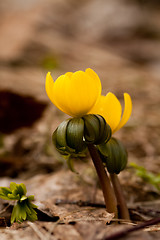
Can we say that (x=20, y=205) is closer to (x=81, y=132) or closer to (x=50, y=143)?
(x=81, y=132)

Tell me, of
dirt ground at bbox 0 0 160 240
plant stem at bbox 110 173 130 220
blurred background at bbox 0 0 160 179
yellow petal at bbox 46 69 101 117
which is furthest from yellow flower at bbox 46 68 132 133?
blurred background at bbox 0 0 160 179

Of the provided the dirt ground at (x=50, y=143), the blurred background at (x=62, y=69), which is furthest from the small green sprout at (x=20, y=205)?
the blurred background at (x=62, y=69)

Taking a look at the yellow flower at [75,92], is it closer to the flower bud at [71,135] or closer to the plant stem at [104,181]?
the flower bud at [71,135]

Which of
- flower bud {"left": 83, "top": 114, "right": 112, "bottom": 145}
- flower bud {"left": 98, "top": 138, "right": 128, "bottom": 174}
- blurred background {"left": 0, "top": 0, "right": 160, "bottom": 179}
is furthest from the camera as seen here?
blurred background {"left": 0, "top": 0, "right": 160, "bottom": 179}

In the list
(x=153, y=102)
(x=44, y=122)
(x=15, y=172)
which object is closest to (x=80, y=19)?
(x=153, y=102)

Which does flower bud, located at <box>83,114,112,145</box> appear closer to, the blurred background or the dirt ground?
the dirt ground

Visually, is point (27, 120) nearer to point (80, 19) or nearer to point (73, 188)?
point (73, 188)

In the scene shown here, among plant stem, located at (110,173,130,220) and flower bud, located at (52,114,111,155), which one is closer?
flower bud, located at (52,114,111,155)
